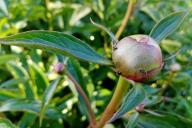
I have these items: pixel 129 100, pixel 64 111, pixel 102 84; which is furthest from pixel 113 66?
pixel 102 84

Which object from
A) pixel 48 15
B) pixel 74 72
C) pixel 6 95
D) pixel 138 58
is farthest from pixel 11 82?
pixel 138 58

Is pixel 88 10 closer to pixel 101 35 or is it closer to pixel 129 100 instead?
pixel 101 35

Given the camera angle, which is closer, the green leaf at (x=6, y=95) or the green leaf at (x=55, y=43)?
the green leaf at (x=55, y=43)

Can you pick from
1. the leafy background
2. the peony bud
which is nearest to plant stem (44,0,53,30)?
the leafy background

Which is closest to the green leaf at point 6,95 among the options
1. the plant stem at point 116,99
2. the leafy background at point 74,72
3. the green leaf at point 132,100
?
the leafy background at point 74,72

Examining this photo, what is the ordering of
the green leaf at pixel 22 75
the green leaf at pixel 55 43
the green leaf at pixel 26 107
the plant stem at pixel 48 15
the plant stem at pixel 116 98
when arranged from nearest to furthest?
the green leaf at pixel 55 43, the plant stem at pixel 116 98, the green leaf at pixel 26 107, the green leaf at pixel 22 75, the plant stem at pixel 48 15

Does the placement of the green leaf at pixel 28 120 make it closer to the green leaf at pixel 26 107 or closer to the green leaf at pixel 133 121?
the green leaf at pixel 26 107

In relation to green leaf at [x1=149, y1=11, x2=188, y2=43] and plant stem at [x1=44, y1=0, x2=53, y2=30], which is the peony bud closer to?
green leaf at [x1=149, y1=11, x2=188, y2=43]
